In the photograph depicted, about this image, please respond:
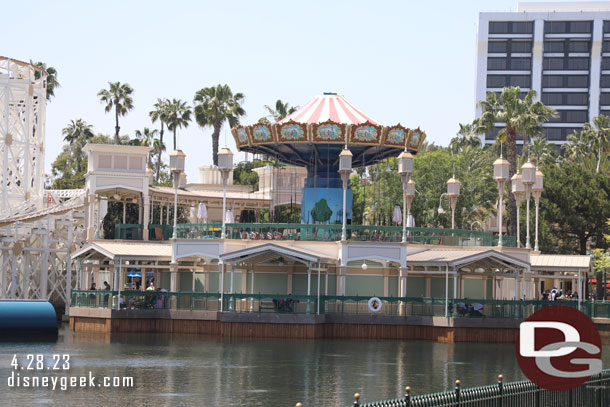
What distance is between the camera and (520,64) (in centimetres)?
15550

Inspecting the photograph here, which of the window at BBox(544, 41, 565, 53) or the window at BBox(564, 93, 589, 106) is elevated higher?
the window at BBox(544, 41, 565, 53)

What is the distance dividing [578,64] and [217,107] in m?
73.5

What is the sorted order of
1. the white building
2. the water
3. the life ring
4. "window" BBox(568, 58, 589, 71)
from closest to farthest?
1. the water
2. the life ring
3. the white building
4. "window" BBox(568, 58, 589, 71)

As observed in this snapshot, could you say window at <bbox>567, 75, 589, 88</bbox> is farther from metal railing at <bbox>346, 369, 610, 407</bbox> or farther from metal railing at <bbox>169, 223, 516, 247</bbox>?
metal railing at <bbox>346, 369, 610, 407</bbox>

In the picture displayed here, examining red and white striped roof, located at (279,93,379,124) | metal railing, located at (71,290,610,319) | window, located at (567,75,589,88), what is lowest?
metal railing, located at (71,290,610,319)

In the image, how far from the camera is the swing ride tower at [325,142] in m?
57.7

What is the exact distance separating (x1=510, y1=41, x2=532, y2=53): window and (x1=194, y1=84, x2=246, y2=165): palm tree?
67941mm

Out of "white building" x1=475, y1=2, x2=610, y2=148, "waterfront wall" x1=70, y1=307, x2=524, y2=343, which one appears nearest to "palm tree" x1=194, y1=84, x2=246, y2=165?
"waterfront wall" x1=70, y1=307, x2=524, y2=343

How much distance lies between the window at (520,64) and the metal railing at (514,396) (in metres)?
135

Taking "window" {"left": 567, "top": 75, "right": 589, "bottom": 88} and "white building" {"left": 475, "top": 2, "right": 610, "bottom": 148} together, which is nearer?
"white building" {"left": 475, "top": 2, "right": 610, "bottom": 148}

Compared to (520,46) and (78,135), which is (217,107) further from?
(520,46)

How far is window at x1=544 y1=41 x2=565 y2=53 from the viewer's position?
505 ft

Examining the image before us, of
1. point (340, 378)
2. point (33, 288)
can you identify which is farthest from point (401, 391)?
point (33, 288)

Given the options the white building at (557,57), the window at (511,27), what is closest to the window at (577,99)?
the white building at (557,57)
